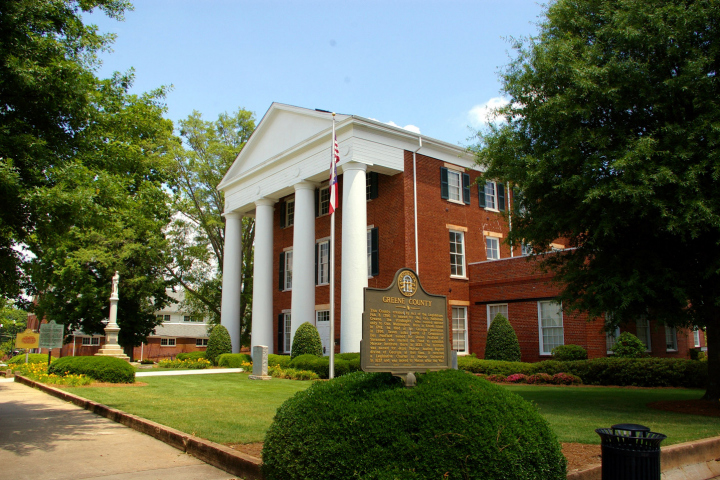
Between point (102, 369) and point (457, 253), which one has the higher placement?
point (457, 253)

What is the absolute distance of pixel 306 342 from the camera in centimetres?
2605

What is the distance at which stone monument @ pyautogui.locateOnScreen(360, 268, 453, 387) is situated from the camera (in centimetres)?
612

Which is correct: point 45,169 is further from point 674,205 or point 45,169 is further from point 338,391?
point 674,205

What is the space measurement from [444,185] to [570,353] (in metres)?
10.1

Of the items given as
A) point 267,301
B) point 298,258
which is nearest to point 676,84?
point 298,258

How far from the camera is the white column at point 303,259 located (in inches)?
1096

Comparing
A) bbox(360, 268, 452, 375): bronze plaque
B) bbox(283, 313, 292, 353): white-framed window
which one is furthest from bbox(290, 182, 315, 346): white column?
bbox(360, 268, 452, 375): bronze plaque

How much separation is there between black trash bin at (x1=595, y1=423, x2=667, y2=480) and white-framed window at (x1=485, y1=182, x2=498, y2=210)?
24568 mm

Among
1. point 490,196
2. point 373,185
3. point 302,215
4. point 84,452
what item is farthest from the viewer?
point 490,196

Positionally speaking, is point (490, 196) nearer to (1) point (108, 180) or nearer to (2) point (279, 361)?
(2) point (279, 361)

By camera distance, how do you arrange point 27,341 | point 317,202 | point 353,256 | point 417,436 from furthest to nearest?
1. point 317,202
2. point 27,341
3. point 353,256
4. point 417,436

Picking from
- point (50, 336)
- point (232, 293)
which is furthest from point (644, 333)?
point (50, 336)

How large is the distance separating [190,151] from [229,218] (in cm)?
665

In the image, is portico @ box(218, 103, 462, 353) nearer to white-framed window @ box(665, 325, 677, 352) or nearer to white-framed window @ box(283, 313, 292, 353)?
white-framed window @ box(283, 313, 292, 353)
